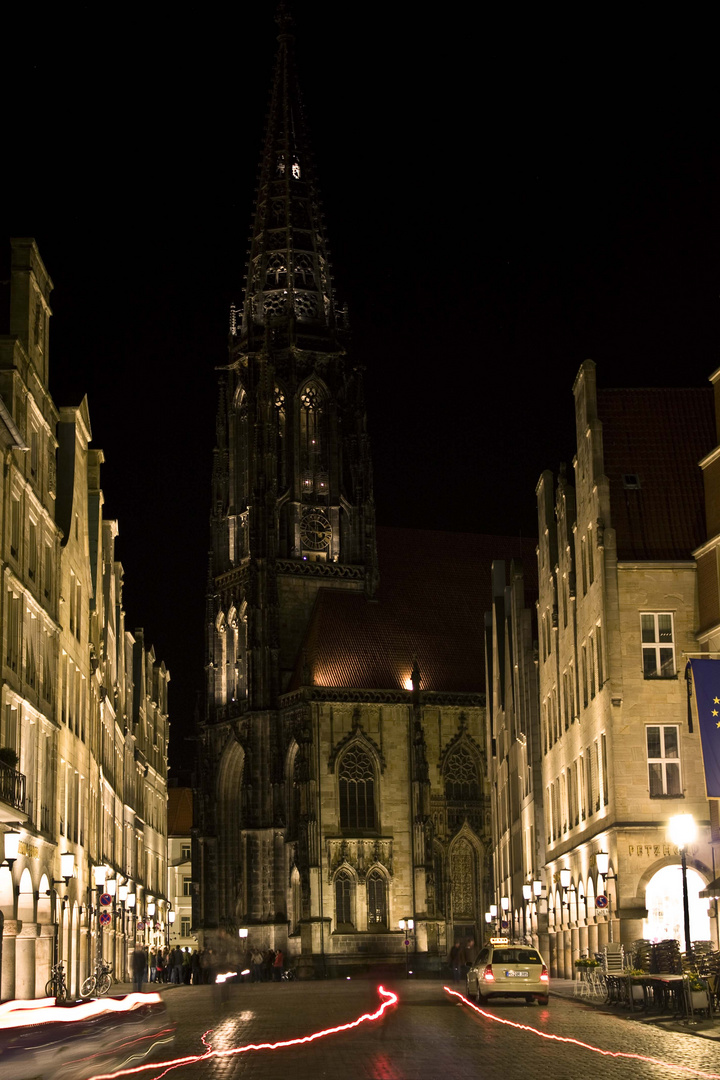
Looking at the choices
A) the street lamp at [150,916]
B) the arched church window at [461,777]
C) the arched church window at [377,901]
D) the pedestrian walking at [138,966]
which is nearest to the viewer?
the pedestrian walking at [138,966]

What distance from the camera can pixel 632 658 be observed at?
45156mm

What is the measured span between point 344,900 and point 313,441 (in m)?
31.0

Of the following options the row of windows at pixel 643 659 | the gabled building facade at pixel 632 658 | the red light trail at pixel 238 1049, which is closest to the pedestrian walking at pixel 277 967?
the gabled building facade at pixel 632 658

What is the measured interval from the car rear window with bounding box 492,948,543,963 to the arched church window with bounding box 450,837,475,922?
208ft

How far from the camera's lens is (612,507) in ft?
155

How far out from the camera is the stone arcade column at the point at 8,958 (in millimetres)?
37938

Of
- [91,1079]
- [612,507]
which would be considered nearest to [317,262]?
[612,507]

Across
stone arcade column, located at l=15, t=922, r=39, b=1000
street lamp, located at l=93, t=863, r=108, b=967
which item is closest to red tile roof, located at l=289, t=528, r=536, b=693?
street lamp, located at l=93, t=863, r=108, b=967

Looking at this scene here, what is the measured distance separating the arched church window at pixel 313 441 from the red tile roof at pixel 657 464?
202 feet

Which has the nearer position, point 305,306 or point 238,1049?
point 238,1049

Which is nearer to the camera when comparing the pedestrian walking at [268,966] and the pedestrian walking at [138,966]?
the pedestrian walking at [138,966]

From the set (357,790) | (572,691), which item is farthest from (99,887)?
(357,790)

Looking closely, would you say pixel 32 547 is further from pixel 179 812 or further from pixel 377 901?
pixel 179 812

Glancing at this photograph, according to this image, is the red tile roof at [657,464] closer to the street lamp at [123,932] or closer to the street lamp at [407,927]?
the street lamp at [123,932]
